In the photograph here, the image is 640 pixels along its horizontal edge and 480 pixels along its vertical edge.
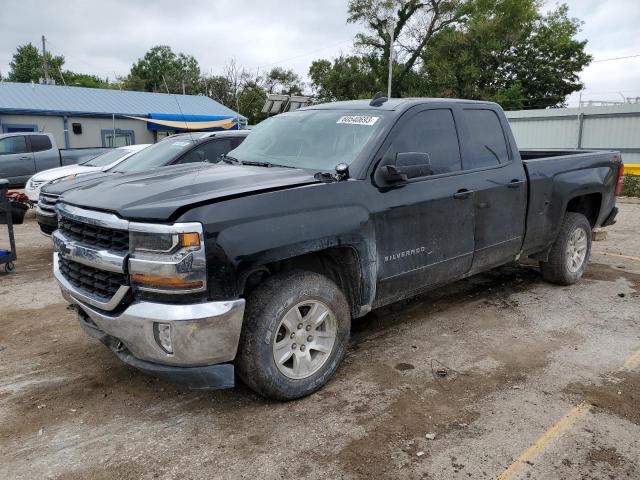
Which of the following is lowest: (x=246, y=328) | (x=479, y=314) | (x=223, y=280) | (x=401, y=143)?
(x=479, y=314)

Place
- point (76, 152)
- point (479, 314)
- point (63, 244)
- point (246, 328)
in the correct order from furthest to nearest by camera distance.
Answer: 1. point (76, 152)
2. point (479, 314)
3. point (63, 244)
4. point (246, 328)

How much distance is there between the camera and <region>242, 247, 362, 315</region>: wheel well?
3.33 metres

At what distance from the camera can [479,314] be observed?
5.00m

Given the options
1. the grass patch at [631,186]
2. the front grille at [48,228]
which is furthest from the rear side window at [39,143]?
the grass patch at [631,186]

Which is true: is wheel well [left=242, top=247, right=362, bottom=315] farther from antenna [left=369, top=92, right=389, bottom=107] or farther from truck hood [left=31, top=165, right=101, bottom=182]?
truck hood [left=31, top=165, right=101, bottom=182]

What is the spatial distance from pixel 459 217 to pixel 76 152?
13.1 metres

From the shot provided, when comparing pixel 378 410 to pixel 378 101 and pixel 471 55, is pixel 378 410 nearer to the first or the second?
pixel 378 101

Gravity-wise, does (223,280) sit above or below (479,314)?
above

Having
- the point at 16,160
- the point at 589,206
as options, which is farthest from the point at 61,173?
the point at 589,206

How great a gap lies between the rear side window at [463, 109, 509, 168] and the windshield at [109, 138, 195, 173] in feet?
14.8

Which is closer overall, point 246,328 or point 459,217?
point 246,328

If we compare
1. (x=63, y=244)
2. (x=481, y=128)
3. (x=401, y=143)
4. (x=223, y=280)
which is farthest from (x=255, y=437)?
(x=481, y=128)

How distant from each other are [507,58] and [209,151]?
37.0m

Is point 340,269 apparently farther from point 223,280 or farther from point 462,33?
point 462,33
